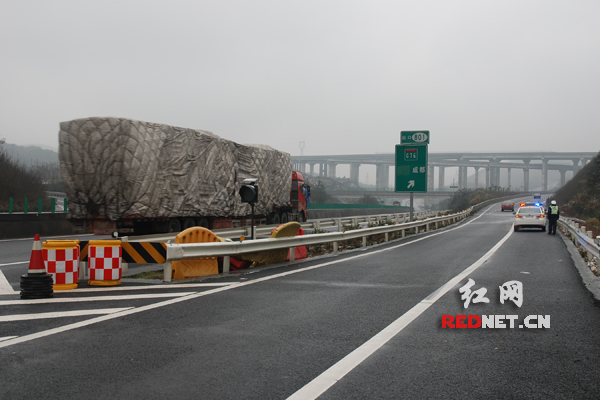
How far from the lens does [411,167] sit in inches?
1079

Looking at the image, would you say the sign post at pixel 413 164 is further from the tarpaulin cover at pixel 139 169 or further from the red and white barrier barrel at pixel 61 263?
the red and white barrier barrel at pixel 61 263

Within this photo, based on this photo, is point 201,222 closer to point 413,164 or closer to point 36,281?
point 36,281

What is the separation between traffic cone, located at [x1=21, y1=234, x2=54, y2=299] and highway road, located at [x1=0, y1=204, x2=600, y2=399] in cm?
26

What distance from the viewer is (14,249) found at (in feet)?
52.6

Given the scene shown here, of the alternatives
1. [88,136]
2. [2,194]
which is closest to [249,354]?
[88,136]

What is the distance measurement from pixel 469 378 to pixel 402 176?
23937 millimetres

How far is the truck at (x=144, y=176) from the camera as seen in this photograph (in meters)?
14.6

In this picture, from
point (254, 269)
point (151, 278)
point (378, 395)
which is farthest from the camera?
point (254, 269)

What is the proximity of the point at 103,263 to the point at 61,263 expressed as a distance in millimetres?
697

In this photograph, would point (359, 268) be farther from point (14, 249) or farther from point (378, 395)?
point (14, 249)

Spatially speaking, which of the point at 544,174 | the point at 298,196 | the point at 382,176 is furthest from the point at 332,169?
the point at 298,196

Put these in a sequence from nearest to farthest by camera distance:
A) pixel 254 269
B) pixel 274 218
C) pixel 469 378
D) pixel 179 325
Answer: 1. pixel 469 378
2. pixel 179 325
3. pixel 254 269
4. pixel 274 218

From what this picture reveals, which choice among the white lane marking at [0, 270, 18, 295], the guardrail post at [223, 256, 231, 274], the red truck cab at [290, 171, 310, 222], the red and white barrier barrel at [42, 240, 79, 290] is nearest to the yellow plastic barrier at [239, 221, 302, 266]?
the guardrail post at [223, 256, 231, 274]

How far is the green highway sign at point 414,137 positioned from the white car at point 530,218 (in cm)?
622
